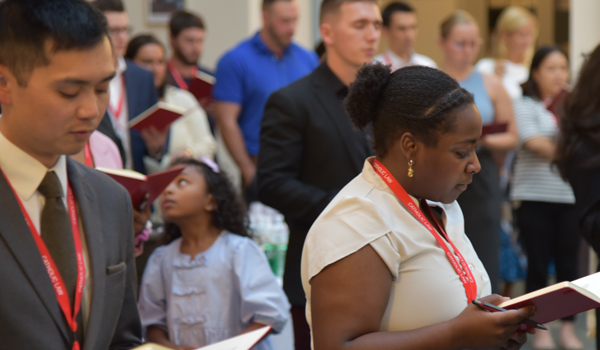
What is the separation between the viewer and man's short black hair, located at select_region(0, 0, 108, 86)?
4.82ft

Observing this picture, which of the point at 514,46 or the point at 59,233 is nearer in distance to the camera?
the point at 59,233

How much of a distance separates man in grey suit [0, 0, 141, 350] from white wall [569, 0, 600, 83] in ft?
19.0

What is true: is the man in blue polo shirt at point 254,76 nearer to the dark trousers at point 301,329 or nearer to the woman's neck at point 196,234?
the woman's neck at point 196,234

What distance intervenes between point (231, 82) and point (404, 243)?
3701 millimetres

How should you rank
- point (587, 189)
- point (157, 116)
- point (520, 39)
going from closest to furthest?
point (587, 189)
point (157, 116)
point (520, 39)

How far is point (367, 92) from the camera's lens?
181 centimetres

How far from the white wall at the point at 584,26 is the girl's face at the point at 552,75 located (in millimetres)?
1674

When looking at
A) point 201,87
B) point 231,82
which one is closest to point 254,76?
point 231,82

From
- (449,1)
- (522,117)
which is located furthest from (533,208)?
(449,1)

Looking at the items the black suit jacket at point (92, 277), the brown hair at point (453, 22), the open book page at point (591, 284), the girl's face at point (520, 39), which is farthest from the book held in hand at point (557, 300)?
the girl's face at point (520, 39)

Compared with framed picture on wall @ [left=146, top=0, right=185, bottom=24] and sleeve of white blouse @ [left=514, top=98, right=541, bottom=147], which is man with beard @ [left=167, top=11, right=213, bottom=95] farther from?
sleeve of white blouse @ [left=514, top=98, right=541, bottom=147]

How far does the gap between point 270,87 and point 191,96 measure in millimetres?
629

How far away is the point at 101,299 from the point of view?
155 centimetres

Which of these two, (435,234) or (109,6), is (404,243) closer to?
(435,234)
